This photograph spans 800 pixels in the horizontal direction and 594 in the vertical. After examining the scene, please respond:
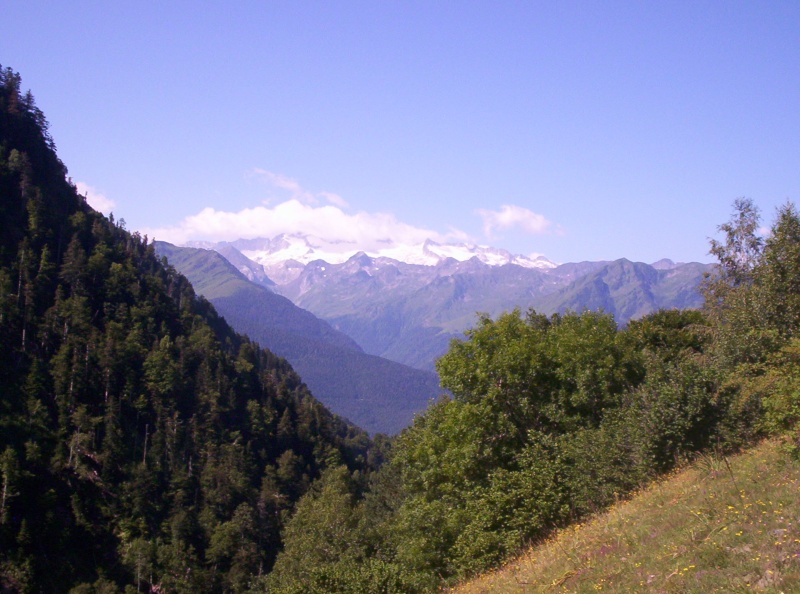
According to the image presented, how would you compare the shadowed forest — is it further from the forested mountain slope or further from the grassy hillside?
the grassy hillside

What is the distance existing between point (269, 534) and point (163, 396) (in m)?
32.8

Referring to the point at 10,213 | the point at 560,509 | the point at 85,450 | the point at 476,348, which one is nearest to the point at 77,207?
the point at 10,213

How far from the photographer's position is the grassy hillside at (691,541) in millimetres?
10953

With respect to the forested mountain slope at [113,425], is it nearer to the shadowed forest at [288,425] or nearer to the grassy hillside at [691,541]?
the shadowed forest at [288,425]

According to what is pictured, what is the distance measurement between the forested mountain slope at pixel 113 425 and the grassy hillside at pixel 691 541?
62524 mm

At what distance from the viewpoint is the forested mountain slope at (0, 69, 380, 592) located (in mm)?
74375

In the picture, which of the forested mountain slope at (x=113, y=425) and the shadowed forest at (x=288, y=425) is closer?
the shadowed forest at (x=288, y=425)

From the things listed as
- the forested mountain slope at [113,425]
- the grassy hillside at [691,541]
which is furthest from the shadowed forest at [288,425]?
the grassy hillside at [691,541]

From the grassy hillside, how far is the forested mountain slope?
62.5 meters

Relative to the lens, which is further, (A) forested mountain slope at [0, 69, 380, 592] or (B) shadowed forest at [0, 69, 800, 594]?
(A) forested mountain slope at [0, 69, 380, 592]

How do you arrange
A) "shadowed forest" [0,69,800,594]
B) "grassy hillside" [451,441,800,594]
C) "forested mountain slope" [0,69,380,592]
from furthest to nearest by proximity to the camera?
"forested mountain slope" [0,69,380,592]
"shadowed forest" [0,69,800,594]
"grassy hillside" [451,441,800,594]

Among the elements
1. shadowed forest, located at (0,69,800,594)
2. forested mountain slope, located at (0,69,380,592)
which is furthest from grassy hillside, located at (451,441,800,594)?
forested mountain slope, located at (0,69,380,592)

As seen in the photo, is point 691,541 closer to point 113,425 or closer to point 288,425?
point 113,425

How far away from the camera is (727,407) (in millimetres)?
20734
